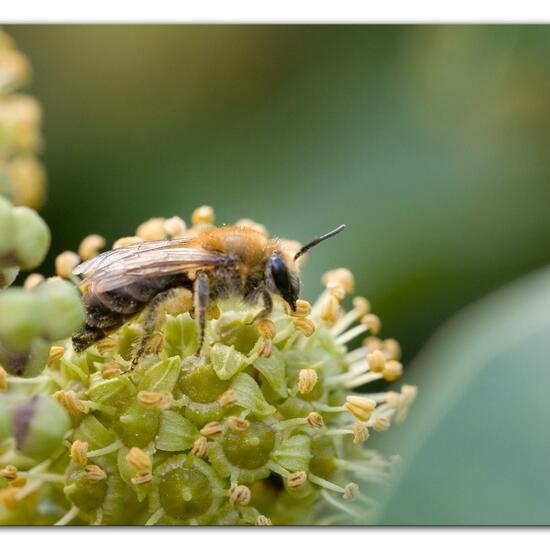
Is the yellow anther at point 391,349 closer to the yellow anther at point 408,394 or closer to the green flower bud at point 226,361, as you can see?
the yellow anther at point 408,394

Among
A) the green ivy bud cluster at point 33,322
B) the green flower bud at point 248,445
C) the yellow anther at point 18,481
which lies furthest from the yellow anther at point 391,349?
the green ivy bud cluster at point 33,322

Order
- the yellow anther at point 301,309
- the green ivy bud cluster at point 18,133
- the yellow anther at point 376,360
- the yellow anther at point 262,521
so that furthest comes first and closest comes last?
1. the green ivy bud cluster at point 18,133
2. the yellow anther at point 376,360
3. the yellow anther at point 301,309
4. the yellow anther at point 262,521

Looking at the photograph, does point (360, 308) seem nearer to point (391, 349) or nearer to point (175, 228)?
point (391, 349)

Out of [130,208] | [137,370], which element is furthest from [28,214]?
[130,208]

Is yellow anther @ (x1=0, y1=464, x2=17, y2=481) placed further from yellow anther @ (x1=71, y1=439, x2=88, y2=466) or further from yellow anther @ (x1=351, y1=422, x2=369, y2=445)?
yellow anther @ (x1=351, y1=422, x2=369, y2=445)

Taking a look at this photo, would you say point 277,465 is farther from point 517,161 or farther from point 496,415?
point 517,161

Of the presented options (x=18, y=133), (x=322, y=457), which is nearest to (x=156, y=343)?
(x=322, y=457)

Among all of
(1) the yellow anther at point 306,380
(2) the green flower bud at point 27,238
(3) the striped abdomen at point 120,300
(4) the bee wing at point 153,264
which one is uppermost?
(2) the green flower bud at point 27,238
